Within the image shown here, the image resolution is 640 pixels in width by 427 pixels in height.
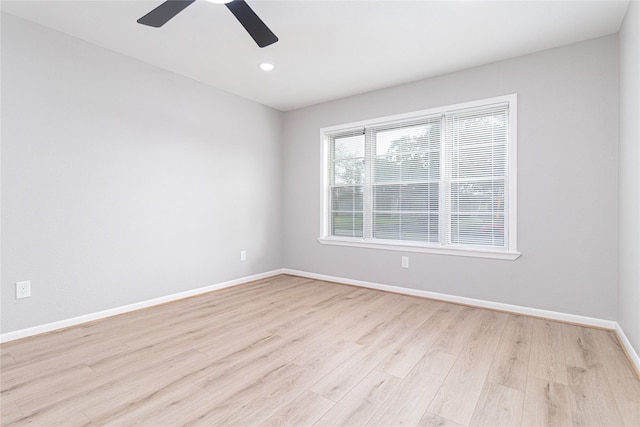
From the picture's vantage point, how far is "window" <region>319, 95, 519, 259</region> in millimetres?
3266

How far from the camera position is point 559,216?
2.91 m

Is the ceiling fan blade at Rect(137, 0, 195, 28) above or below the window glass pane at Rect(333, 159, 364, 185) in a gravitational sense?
above

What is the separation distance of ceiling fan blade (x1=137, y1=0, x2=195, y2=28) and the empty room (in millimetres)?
13

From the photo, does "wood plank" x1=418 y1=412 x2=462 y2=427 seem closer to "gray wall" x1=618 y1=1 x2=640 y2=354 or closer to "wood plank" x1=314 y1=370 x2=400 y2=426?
"wood plank" x1=314 y1=370 x2=400 y2=426

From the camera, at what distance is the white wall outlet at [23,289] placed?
8.21ft

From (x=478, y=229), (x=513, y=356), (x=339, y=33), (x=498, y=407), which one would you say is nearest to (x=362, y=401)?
(x=498, y=407)

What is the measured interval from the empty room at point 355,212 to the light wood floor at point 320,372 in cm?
2

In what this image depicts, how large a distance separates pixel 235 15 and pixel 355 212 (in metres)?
2.91

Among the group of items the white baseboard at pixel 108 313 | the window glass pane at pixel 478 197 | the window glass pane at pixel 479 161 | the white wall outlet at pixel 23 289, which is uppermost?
the window glass pane at pixel 479 161

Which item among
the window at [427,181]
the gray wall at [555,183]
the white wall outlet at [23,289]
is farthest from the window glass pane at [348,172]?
the white wall outlet at [23,289]

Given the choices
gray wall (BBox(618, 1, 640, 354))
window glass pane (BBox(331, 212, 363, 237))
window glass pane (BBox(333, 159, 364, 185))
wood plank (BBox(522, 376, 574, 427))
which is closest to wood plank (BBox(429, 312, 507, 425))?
wood plank (BBox(522, 376, 574, 427))

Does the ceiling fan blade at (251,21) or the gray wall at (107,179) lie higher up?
the ceiling fan blade at (251,21)

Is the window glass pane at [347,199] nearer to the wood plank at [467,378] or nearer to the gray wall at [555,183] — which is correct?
the gray wall at [555,183]

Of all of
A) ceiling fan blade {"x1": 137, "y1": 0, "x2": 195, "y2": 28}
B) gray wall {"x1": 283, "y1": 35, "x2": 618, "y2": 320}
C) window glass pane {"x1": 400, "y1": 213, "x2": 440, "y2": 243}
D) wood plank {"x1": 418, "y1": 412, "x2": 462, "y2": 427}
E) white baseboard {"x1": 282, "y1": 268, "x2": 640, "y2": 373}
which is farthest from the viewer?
window glass pane {"x1": 400, "y1": 213, "x2": 440, "y2": 243}
